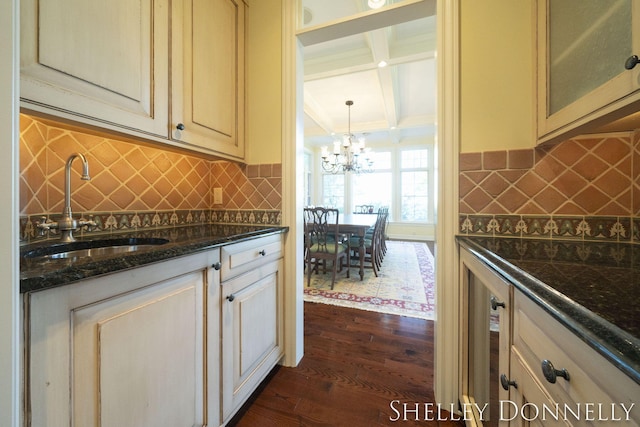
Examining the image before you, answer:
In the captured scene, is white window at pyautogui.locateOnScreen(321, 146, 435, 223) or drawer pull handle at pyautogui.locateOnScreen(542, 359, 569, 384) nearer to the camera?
drawer pull handle at pyautogui.locateOnScreen(542, 359, 569, 384)

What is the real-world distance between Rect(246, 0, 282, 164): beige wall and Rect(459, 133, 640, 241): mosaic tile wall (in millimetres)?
1095

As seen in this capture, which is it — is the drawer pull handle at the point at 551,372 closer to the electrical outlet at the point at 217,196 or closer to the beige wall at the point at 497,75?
the beige wall at the point at 497,75

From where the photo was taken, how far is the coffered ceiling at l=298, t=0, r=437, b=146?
4.74 feet

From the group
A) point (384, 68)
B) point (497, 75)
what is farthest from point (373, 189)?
point (497, 75)

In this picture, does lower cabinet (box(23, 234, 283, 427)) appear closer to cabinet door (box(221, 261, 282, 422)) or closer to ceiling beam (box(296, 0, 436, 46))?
cabinet door (box(221, 261, 282, 422))

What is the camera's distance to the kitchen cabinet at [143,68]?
730 millimetres

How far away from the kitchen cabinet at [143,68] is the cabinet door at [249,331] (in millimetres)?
735

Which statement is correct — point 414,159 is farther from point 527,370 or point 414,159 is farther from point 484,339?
point 527,370

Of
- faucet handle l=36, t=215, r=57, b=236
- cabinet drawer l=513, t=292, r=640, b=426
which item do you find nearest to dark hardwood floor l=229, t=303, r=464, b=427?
cabinet drawer l=513, t=292, r=640, b=426

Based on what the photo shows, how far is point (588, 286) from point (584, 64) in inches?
30.1

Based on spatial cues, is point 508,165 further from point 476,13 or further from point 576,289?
point 576,289

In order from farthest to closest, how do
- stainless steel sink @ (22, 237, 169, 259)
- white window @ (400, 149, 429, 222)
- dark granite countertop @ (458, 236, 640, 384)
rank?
white window @ (400, 149, 429, 222) → stainless steel sink @ (22, 237, 169, 259) → dark granite countertop @ (458, 236, 640, 384)

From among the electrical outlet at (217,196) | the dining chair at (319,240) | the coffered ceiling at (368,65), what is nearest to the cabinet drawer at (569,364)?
the coffered ceiling at (368,65)

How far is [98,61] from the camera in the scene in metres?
0.85
